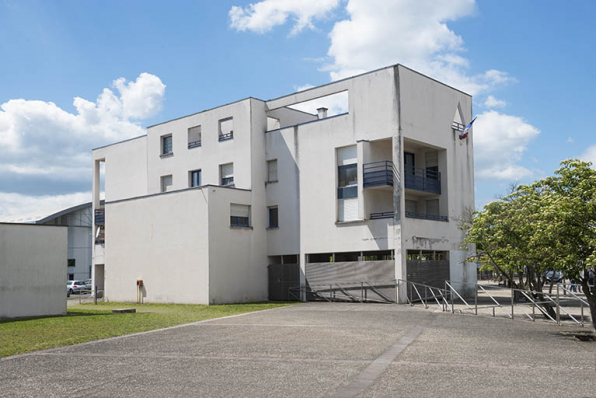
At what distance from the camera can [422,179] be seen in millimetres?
28000

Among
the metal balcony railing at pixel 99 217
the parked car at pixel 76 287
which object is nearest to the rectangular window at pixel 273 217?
the metal balcony railing at pixel 99 217

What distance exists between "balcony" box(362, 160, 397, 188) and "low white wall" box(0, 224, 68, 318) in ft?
41.6

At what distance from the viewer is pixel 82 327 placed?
16.2 meters

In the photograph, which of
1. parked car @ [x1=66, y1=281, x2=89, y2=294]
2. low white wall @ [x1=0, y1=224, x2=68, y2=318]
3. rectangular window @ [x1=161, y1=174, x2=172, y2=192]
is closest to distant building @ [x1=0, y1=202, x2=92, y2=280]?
parked car @ [x1=66, y1=281, x2=89, y2=294]

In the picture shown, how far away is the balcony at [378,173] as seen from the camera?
2612 cm

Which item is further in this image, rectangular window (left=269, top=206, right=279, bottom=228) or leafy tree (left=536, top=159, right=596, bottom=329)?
rectangular window (left=269, top=206, right=279, bottom=228)

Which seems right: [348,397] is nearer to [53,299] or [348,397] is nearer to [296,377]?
[296,377]

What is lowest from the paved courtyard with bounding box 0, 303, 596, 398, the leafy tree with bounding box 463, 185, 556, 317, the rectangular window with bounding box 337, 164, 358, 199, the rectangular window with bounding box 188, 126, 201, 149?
the paved courtyard with bounding box 0, 303, 596, 398

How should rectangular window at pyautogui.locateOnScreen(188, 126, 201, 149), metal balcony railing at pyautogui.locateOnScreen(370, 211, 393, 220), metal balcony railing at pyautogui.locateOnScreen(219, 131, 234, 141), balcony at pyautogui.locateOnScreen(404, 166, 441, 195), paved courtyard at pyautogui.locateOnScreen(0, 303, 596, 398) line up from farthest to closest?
1. rectangular window at pyautogui.locateOnScreen(188, 126, 201, 149)
2. metal balcony railing at pyautogui.locateOnScreen(219, 131, 234, 141)
3. balcony at pyautogui.locateOnScreen(404, 166, 441, 195)
4. metal balcony railing at pyautogui.locateOnScreen(370, 211, 393, 220)
5. paved courtyard at pyautogui.locateOnScreen(0, 303, 596, 398)

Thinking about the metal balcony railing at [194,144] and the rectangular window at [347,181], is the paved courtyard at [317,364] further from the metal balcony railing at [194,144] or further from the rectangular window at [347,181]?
the metal balcony railing at [194,144]

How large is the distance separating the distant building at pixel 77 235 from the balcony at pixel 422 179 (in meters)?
40.5

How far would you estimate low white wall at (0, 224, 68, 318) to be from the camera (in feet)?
64.6

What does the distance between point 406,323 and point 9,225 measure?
1313 centimetres

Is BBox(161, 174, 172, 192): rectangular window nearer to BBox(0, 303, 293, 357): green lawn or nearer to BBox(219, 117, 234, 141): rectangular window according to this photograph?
BBox(219, 117, 234, 141): rectangular window
